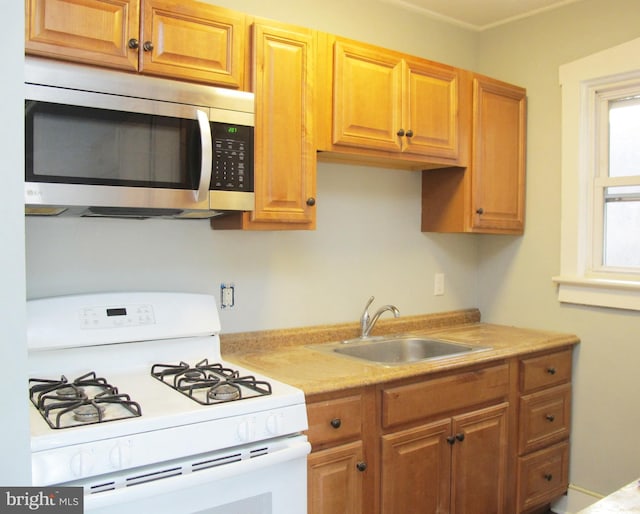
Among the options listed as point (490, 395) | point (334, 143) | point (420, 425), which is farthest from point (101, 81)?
point (490, 395)

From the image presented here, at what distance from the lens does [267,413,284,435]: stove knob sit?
1639 mm

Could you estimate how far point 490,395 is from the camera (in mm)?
2473

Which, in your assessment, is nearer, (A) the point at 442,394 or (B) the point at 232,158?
(B) the point at 232,158

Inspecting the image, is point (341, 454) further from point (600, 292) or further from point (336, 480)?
point (600, 292)

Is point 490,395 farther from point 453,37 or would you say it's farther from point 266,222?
point 453,37

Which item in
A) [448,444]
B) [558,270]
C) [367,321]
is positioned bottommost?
[448,444]

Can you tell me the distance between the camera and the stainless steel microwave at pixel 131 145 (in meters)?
1.64

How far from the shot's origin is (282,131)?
6.99ft

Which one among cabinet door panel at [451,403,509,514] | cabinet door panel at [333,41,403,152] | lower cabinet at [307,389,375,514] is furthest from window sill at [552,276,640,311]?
lower cabinet at [307,389,375,514]

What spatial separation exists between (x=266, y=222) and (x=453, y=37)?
1828 millimetres

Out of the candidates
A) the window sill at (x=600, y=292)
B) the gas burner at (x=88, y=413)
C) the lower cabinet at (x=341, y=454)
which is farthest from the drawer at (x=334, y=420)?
the window sill at (x=600, y=292)

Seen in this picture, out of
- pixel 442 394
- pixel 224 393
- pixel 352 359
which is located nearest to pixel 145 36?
pixel 224 393

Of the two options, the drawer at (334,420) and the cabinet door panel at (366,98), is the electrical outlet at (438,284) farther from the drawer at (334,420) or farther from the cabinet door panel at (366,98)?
the drawer at (334,420)

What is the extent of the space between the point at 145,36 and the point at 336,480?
1.57 meters
